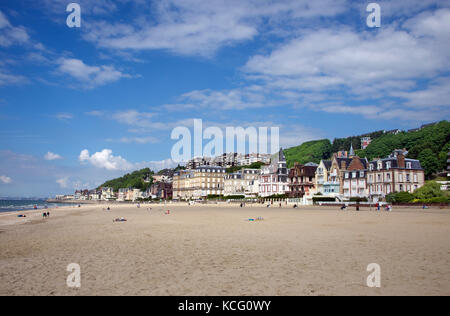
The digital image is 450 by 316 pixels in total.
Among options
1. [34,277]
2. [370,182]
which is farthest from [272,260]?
[370,182]

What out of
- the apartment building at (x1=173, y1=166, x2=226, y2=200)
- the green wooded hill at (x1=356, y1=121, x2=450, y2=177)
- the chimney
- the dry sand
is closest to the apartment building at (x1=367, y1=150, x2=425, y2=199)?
the chimney

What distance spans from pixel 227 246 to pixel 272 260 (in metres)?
4.32

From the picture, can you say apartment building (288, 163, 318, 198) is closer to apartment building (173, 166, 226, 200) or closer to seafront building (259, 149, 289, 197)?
seafront building (259, 149, 289, 197)

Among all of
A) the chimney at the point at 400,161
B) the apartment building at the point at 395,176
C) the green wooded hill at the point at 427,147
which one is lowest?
the apartment building at the point at 395,176

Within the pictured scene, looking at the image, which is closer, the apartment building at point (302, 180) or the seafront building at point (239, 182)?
the apartment building at point (302, 180)

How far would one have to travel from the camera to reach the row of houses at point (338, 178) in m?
70.8

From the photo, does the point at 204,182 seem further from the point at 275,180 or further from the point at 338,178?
the point at 338,178

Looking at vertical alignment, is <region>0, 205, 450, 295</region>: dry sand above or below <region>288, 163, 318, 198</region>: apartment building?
below

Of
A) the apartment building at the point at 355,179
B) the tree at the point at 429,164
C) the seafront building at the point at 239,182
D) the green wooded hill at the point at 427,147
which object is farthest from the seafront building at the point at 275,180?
the green wooded hill at the point at 427,147

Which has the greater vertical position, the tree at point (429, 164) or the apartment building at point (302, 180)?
the tree at point (429, 164)

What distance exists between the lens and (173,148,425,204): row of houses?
7075 centimetres

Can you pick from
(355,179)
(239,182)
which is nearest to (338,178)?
(355,179)

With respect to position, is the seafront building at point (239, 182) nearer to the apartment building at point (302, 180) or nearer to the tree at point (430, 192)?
the apartment building at point (302, 180)

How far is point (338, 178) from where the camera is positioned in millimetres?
84562
